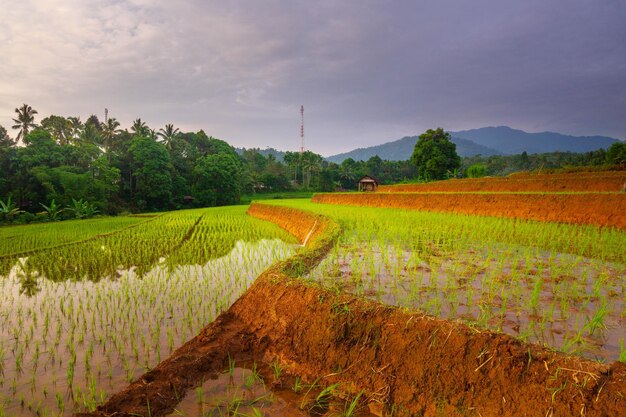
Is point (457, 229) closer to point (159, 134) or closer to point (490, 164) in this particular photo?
point (159, 134)

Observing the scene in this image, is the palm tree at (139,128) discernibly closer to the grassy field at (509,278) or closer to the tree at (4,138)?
the tree at (4,138)

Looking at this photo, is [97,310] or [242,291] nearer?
[97,310]

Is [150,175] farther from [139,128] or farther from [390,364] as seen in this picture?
[390,364]

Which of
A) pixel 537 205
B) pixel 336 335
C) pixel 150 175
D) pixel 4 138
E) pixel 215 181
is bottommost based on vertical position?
pixel 336 335

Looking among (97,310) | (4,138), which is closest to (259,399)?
(97,310)

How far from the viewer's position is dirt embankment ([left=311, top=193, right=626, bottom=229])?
670 centimetres

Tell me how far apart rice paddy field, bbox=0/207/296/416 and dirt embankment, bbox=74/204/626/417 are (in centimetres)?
45

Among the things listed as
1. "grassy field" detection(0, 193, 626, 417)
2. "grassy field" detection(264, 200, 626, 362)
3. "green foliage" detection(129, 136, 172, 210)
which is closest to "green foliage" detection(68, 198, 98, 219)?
"green foliage" detection(129, 136, 172, 210)

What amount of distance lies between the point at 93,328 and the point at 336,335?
8.52ft

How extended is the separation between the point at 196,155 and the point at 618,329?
4183 centimetres

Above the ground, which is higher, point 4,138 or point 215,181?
point 4,138

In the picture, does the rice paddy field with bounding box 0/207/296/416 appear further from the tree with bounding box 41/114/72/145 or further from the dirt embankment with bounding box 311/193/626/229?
the tree with bounding box 41/114/72/145

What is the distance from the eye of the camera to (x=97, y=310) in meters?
3.66

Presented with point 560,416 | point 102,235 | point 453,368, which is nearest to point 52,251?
point 102,235
